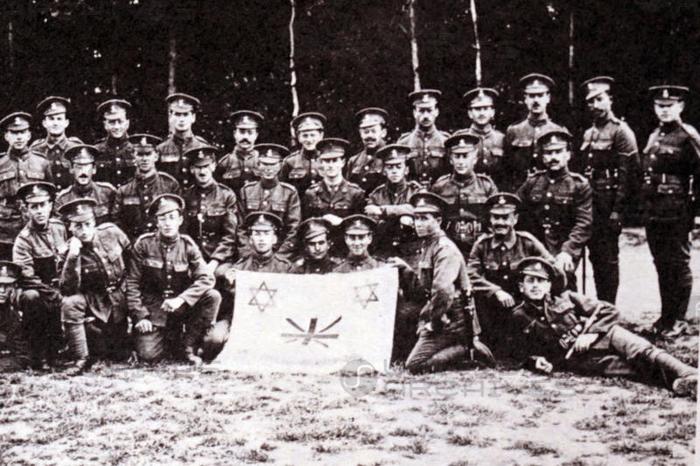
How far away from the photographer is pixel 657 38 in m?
4.14

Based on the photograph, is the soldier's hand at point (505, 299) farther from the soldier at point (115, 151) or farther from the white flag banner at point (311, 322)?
the soldier at point (115, 151)

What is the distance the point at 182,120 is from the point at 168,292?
0.95 m

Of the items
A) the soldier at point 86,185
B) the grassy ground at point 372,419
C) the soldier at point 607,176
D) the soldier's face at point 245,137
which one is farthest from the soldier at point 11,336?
the soldier at point 607,176

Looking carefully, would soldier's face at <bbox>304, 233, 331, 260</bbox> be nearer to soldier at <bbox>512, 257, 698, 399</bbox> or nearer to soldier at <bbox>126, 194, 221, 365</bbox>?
soldier at <bbox>126, 194, 221, 365</bbox>

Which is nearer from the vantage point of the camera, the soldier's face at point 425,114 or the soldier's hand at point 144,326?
the soldier's face at point 425,114

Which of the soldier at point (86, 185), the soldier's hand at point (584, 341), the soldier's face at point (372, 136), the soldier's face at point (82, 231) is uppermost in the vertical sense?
the soldier's face at point (372, 136)

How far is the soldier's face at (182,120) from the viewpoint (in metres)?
4.70

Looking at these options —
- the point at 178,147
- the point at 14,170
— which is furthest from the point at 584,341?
the point at 14,170

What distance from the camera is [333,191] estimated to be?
4.56 m

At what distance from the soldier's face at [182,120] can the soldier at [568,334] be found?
1.94 meters

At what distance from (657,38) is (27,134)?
11.0 ft

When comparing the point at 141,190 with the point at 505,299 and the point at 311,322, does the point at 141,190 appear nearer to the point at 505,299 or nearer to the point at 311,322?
the point at 311,322

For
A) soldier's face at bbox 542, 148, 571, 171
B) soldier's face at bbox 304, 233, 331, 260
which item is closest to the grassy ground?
soldier's face at bbox 542, 148, 571, 171

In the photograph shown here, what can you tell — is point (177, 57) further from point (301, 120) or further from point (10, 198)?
point (10, 198)
